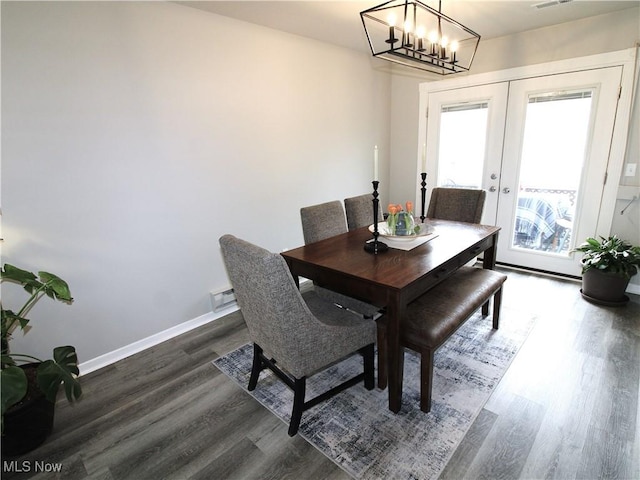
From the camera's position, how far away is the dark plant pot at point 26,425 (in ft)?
5.18

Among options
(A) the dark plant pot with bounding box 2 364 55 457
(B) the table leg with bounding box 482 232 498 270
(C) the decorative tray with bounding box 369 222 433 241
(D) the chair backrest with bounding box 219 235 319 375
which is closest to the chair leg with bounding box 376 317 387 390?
(D) the chair backrest with bounding box 219 235 319 375

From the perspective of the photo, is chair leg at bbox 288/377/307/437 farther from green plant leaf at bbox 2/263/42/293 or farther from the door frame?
the door frame

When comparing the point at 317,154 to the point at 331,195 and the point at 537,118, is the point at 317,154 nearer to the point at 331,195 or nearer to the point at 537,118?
the point at 331,195

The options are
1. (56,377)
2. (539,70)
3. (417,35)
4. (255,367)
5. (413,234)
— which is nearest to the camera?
(56,377)

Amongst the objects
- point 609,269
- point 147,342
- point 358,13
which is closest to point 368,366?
point 147,342

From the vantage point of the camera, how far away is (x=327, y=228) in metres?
2.63

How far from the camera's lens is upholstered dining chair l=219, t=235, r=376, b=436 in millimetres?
1406

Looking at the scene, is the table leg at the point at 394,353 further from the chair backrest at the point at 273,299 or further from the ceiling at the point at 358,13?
the ceiling at the point at 358,13

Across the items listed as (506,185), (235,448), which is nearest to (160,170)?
(235,448)

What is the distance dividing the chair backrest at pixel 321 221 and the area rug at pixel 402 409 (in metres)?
0.94

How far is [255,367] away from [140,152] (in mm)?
1665

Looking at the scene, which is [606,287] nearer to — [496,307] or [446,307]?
[496,307]

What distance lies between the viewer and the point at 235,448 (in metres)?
1.66

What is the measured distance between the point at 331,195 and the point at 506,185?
195cm
